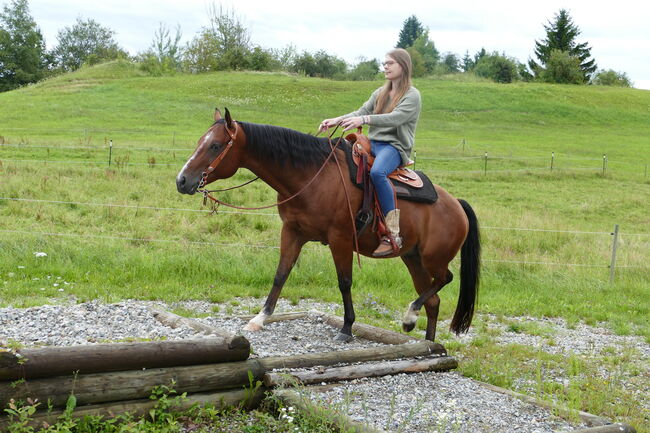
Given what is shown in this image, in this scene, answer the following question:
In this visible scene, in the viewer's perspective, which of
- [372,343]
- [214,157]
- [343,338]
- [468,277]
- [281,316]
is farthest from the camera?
[281,316]

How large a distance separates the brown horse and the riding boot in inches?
4.4

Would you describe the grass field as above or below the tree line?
below

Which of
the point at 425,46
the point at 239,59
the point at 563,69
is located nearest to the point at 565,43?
the point at 563,69

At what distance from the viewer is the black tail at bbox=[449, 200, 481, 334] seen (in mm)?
7965

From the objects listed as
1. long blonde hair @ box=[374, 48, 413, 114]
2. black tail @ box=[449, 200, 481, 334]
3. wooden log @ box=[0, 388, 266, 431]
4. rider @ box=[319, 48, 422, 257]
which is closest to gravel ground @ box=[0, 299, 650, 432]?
wooden log @ box=[0, 388, 266, 431]

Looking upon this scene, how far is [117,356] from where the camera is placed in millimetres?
4941

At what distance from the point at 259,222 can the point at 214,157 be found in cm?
803

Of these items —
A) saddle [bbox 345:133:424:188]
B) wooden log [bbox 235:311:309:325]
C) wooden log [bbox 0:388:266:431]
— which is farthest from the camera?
wooden log [bbox 235:311:309:325]

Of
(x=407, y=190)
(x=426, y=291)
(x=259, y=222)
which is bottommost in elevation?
(x=259, y=222)

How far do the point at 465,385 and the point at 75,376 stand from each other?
3.41 meters

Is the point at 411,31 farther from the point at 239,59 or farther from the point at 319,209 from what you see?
the point at 319,209

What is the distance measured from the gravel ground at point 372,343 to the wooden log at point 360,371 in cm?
7

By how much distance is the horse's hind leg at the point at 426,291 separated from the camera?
24.9ft

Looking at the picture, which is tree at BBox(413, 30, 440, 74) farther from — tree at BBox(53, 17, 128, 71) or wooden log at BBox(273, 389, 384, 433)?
wooden log at BBox(273, 389, 384, 433)
